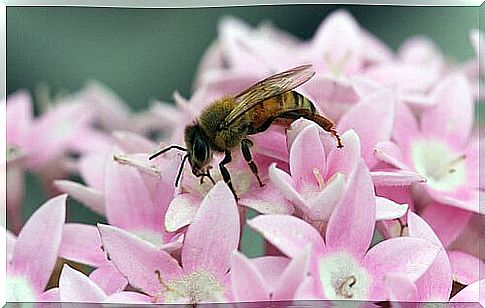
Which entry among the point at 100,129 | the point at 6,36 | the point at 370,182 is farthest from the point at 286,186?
the point at 100,129

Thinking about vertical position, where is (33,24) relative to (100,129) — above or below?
above

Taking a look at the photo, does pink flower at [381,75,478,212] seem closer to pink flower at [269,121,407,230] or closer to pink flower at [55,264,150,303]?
pink flower at [269,121,407,230]

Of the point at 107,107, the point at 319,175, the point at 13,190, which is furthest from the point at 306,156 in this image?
the point at 107,107

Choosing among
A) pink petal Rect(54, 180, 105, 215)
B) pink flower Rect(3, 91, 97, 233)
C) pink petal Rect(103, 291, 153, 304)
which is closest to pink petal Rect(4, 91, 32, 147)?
pink flower Rect(3, 91, 97, 233)

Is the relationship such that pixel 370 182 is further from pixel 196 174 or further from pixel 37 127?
pixel 37 127

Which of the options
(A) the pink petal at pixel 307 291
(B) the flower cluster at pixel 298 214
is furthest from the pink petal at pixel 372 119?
(A) the pink petal at pixel 307 291

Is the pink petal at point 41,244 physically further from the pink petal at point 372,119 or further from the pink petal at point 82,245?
the pink petal at point 372,119
